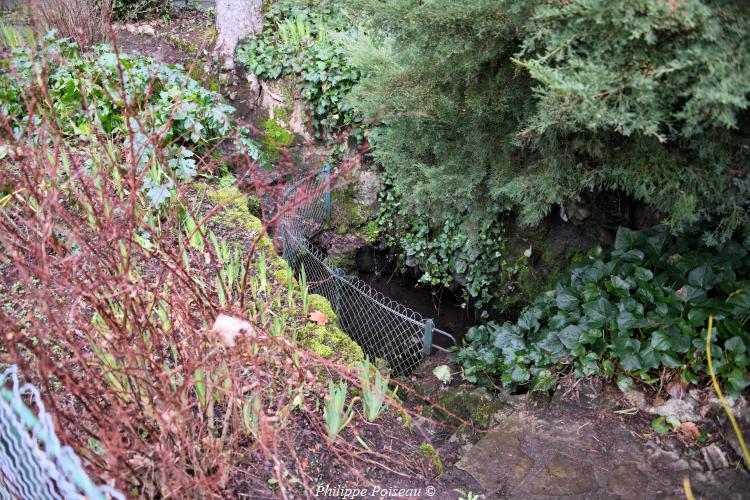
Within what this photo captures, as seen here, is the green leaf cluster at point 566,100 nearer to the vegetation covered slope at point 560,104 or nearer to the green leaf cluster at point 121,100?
the vegetation covered slope at point 560,104

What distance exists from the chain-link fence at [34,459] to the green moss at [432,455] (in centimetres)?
143

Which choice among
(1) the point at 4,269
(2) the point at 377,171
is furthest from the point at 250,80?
(1) the point at 4,269

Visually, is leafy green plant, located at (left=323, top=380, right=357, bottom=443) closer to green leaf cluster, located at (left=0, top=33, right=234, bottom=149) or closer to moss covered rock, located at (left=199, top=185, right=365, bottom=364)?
moss covered rock, located at (left=199, top=185, right=365, bottom=364)

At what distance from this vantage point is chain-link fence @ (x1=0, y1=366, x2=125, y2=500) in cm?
145

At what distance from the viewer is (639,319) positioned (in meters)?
2.90

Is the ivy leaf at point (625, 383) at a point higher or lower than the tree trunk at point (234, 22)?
lower

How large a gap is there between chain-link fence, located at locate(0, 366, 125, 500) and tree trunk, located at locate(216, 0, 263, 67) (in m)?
5.20

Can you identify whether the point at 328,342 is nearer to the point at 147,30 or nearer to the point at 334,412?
the point at 334,412

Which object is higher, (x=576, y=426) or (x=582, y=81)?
(x=582, y=81)

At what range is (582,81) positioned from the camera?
225cm

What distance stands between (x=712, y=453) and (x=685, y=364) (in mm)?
436

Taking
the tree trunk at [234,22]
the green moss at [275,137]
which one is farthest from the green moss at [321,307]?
the tree trunk at [234,22]

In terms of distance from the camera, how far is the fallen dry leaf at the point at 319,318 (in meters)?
3.38

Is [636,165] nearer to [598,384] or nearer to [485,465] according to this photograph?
[598,384]
